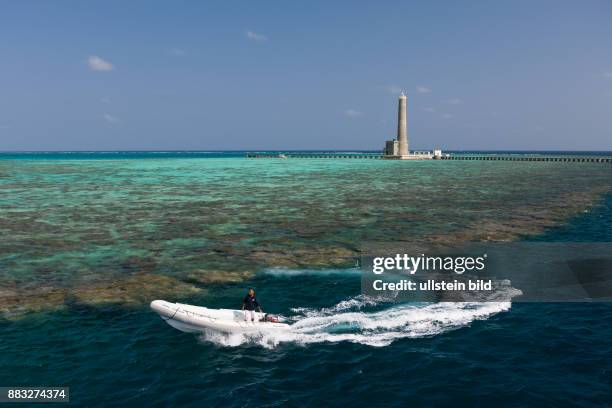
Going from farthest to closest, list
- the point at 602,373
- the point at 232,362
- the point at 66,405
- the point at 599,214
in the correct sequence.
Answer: the point at 599,214
the point at 232,362
the point at 602,373
the point at 66,405

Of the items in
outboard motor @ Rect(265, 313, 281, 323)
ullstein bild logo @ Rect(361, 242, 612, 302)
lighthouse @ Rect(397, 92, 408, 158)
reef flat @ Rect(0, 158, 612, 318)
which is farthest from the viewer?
lighthouse @ Rect(397, 92, 408, 158)

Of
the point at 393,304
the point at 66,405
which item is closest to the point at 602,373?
the point at 393,304

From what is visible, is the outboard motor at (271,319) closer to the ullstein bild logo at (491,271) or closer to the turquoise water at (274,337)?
the turquoise water at (274,337)

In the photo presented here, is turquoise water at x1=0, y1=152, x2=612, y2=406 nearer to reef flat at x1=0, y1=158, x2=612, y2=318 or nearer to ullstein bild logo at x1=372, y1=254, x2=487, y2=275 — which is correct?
reef flat at x1=0, y1=158, x2=612, y2=318

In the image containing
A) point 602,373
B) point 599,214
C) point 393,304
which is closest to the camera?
point 602,373

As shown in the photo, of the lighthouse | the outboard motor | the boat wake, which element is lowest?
the boat wake

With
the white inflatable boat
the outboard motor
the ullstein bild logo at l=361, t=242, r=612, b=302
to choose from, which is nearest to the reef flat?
the ullstein bild logo at l=361, t=242, r=612, b=302

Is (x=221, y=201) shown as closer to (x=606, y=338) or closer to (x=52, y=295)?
(x=52, y=295)
